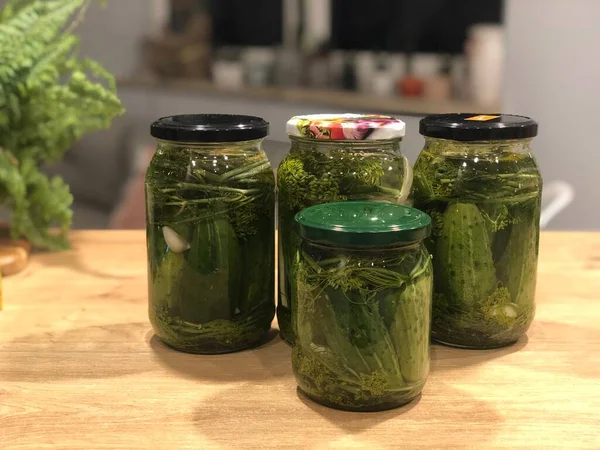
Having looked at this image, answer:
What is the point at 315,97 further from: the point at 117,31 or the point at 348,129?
the point at 348,129

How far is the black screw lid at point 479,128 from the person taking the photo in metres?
0.74

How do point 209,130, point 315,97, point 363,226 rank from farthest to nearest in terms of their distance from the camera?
point 315,97 → point 209,130 → point 363,226

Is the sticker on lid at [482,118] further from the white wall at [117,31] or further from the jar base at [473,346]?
the white wall at [117,31]

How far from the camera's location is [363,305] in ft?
2.05

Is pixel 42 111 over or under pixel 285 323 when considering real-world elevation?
over

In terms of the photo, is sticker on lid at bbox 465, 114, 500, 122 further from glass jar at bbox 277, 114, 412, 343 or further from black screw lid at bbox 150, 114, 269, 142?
black screw lid at bbox 150, 114, 269, 142

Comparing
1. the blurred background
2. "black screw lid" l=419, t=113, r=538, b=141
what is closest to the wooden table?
"black screw lid" l=419, t=113, r=538, b=141

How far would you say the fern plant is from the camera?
44.3 inches

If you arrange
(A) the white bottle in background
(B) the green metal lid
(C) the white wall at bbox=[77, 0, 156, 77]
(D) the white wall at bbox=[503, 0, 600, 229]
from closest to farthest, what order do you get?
1. (B) the green metal lid
2. (D) the white wall at bbox=[503, 0, 600, 229]
3. (A) the white bottle in background
4. (C) the white wall at bbox=[77, 0, 156, 77]

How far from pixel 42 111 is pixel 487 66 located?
1.68 meters

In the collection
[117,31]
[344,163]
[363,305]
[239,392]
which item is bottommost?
[239,392]

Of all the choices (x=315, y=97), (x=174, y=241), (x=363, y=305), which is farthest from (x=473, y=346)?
(x=315, y=97)

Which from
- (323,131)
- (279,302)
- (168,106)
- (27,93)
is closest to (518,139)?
(323,131)

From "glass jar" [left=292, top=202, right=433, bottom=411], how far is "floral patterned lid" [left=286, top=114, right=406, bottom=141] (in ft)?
0.29
